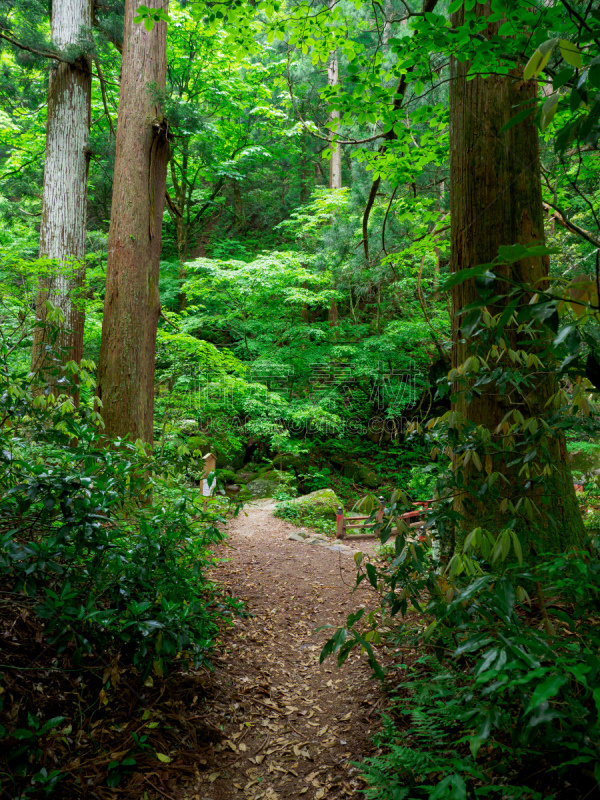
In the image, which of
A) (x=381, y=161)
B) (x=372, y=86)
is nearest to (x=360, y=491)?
(x=381, y=161)

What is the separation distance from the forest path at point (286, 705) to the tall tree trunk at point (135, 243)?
2.03 metres

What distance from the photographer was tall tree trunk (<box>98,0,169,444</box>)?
4453mm

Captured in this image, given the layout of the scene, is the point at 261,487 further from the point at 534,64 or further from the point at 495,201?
the point at 534,64

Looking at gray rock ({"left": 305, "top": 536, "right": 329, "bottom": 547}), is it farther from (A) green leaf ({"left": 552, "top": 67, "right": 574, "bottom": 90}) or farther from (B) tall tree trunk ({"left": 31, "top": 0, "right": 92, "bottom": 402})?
(A) green leaf ({"left": 552, "top": 67, "right": 574, "bottom": 90})

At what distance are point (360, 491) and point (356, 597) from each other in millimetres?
7911

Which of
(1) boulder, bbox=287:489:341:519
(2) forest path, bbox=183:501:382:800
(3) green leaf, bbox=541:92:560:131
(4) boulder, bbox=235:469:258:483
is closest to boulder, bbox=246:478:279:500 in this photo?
(4) boulder, bbox=235:469:258:483

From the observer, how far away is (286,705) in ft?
8.85

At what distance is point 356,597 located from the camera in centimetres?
439

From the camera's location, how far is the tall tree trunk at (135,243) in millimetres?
4453

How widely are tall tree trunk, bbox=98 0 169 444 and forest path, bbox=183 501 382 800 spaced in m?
2.03

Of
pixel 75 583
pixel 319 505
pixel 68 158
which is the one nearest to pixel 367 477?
pixel 319 505

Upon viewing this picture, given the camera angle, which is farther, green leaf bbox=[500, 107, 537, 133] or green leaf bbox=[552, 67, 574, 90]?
green leaf bbox=[500, 107, 537, 133]

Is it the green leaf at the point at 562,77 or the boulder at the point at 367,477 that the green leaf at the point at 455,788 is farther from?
the boulder at the point at 367,477

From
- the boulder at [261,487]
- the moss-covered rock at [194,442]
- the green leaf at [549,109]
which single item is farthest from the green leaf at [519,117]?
the boulder at [261,487]
